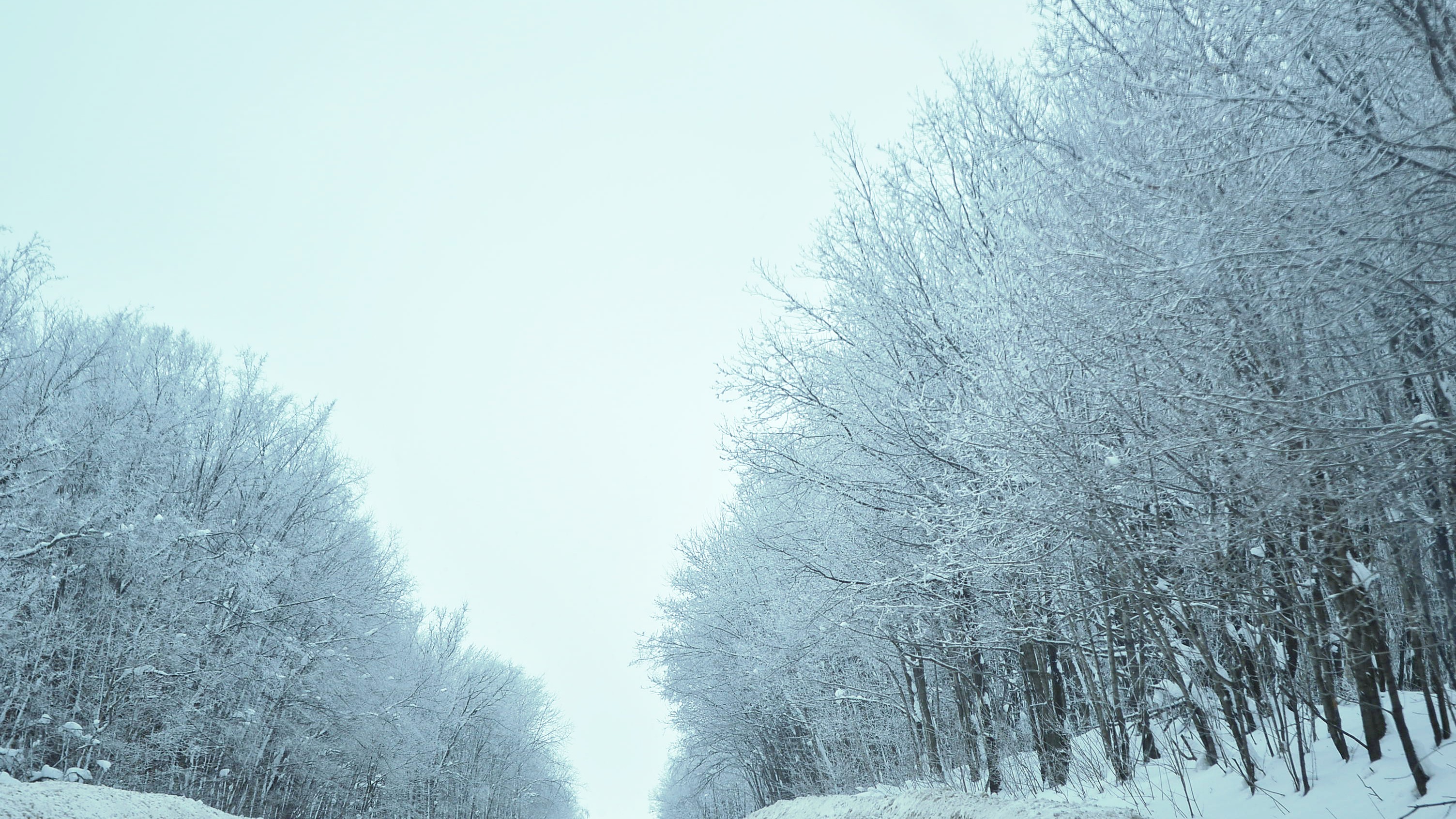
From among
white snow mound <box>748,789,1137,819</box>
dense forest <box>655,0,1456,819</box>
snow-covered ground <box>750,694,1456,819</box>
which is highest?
dense forest <box>655,0,1456,819</box>

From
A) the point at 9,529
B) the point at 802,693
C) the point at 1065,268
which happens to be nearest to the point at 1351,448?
the point at 1065,268

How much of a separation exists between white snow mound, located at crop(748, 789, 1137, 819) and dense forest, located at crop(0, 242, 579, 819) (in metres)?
12.5

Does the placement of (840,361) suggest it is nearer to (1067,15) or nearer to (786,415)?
(786,415)

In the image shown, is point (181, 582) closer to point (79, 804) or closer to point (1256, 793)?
point (79, 804)

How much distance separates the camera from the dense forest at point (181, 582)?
14875 mm

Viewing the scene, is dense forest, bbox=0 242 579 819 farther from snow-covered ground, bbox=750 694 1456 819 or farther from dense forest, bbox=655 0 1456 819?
snow-covered ground, bbox=750 694 1456 819

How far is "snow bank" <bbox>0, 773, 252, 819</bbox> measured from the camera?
9.27 m

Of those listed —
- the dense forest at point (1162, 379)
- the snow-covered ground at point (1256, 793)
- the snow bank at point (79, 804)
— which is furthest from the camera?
the snow bank at point (79, 804)

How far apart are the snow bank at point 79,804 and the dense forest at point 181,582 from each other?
231cm

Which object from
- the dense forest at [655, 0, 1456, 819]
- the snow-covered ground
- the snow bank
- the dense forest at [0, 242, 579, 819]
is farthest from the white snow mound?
the dense forest at [0, 242, 579, 819]

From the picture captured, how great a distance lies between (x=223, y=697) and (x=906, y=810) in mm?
17384

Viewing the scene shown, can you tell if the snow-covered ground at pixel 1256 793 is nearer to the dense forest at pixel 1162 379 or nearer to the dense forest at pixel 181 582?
A: the dense forest at pixel 1162 379

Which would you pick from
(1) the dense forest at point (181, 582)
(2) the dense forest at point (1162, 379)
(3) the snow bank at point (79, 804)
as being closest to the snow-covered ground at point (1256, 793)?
(2) the dense forest at point (1162, 379)

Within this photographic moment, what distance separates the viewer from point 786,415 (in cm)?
1082
